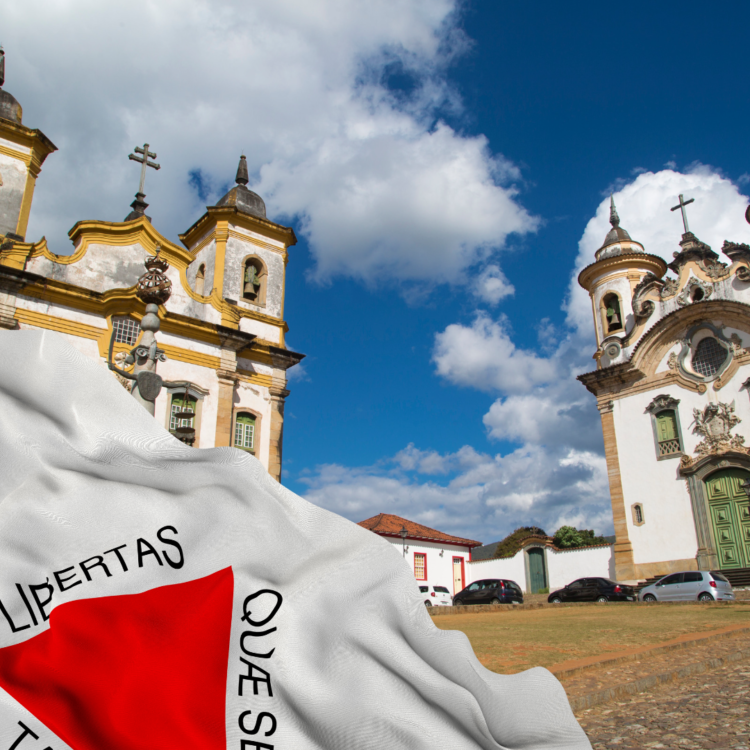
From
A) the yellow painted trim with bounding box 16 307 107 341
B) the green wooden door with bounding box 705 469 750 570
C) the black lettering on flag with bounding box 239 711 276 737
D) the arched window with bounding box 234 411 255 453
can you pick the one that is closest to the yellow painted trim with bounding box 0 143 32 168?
the yellow painted trim with bounding box 16 307 107 341

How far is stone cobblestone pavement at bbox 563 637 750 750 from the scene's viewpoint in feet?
12.4

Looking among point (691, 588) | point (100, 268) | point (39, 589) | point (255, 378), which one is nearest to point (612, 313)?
point (691, 588)

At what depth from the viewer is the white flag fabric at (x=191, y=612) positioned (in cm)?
195

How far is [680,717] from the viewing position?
4.36m

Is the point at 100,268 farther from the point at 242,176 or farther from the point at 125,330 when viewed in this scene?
the point at 242,176

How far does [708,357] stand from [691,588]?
984cm

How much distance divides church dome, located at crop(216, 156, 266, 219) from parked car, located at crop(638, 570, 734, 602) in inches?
750

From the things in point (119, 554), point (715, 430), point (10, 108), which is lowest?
point (119, 554)

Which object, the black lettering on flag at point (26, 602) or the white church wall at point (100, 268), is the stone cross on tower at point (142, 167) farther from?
the black lettering on flag at point (26, 602)

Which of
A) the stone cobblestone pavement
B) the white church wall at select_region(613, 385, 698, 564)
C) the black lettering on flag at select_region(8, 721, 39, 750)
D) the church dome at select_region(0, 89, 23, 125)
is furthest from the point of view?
the white church wall at select_region(613, 385, 698, 564)

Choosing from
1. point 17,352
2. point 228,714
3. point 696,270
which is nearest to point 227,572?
point 228,714

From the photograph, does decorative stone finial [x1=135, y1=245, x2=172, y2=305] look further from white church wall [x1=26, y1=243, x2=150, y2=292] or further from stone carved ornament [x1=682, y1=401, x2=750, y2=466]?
stone carved ornament [x1=682, y1=401, x2=750, y2=466]

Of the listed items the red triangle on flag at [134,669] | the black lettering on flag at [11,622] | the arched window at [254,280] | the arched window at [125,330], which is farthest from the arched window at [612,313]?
the black lettering on flag at [11,622]

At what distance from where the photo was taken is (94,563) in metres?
2.31
